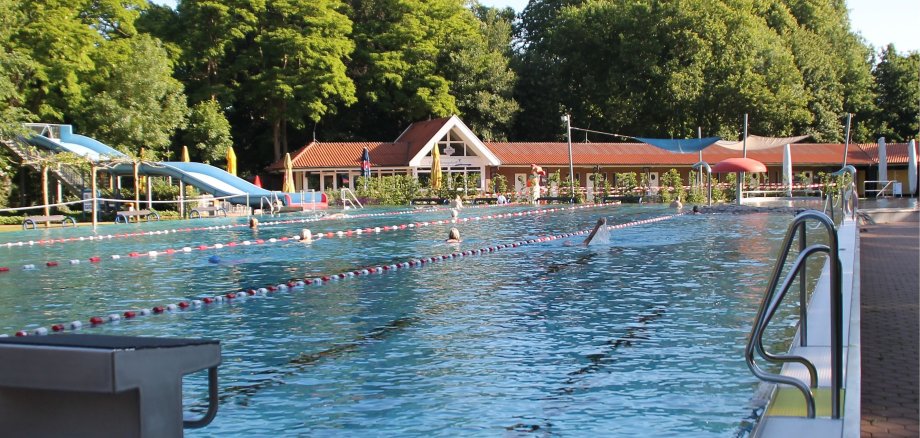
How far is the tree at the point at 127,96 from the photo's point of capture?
4147 centimetres

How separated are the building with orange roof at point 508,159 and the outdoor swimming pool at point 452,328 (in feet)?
102

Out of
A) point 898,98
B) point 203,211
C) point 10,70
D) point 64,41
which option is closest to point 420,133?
point 64,41

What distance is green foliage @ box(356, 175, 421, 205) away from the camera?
145 ft

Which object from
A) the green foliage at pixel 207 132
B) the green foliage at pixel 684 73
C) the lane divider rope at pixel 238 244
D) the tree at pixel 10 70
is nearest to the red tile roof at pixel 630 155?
the green foliage at pixel 684 73

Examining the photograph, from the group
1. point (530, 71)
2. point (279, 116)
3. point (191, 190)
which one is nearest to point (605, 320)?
point (191, 190)

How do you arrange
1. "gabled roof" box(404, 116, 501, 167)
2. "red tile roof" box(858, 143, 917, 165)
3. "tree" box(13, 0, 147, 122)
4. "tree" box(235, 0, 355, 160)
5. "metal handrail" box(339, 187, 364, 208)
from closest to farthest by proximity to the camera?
"tree" box(13, 0, 147, 122) → "metal handrail" box(339, 187, 364, 208) → "gabled roof" box(404, 116, 501, 167) → "tree" box(235, 0, 355, 160) → "red tile roof" box(858, 143, 917, 165)

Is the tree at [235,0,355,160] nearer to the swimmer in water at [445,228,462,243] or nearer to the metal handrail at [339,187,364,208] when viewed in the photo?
the metal handrail at [339,187,364,208]

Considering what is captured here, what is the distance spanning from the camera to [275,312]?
430 inches

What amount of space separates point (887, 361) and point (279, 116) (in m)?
48.5

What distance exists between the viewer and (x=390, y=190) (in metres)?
44.5

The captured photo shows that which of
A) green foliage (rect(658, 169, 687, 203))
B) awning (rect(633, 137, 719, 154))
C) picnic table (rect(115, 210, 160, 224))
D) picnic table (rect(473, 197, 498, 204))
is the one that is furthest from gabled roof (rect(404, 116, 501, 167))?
→ picnic table (rect(115, 210, 160, 224))

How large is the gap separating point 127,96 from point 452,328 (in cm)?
3662

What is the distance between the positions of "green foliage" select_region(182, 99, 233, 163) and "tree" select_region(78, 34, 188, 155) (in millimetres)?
4914

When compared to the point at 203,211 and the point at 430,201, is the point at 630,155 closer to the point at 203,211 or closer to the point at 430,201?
the point at 430,201
